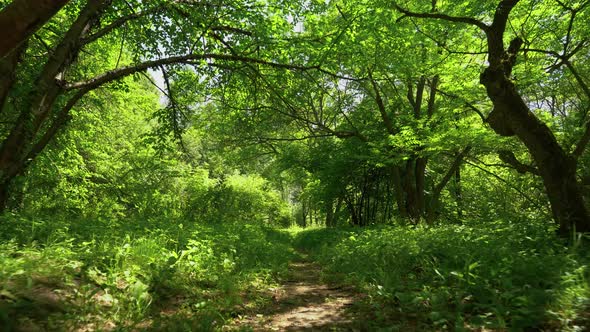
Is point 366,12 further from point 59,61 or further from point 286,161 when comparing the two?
point 286,161

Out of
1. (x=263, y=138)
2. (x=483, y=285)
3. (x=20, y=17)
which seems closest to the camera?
(x=20, y=17)

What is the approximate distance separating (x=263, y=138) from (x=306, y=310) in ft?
35.8

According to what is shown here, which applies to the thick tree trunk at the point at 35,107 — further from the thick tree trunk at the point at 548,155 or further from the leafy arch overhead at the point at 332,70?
the thick tree trunk at the point at 548,155

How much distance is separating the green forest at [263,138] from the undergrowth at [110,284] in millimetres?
22

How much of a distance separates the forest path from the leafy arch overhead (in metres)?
3.58

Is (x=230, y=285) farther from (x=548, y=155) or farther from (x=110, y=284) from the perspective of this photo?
(x=548, y=155)

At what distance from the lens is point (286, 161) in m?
16.8

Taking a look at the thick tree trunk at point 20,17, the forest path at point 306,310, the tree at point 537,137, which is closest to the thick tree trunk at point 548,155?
the tree at point 537,137

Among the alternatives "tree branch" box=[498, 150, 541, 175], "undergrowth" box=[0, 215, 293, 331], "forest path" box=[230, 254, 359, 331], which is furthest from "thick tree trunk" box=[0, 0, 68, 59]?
"tree branch" box=[498, 150, 541, 175]

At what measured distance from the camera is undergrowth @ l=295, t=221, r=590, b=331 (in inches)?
107

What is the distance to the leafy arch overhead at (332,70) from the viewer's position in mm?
5383

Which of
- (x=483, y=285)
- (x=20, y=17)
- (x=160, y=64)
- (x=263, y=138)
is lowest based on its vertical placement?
(x=483, y=285)

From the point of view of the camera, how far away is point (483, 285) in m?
3.39

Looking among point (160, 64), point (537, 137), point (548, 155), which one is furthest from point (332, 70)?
point (548, 155)
